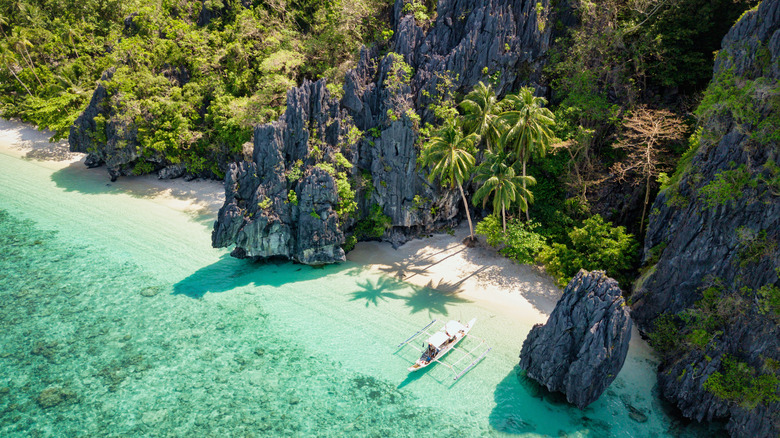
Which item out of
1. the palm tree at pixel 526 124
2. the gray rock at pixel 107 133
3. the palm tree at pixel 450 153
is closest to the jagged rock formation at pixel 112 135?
the gray rock at pixel 107 133

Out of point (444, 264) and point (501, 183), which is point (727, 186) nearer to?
point (501, 183)

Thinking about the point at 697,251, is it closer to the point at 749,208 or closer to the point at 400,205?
the point at 749,208

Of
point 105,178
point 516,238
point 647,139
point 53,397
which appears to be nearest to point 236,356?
point 53,397

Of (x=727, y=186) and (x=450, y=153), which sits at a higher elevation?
(x=727, y=186)

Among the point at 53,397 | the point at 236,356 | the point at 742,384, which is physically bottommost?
the point at 53,397

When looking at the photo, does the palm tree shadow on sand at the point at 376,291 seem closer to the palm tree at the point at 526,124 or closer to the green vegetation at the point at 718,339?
the palm tree at the point at 526,124

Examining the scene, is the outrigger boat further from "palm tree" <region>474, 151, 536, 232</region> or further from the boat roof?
"palm tree" <region>474, 151, 536, 232</region>
